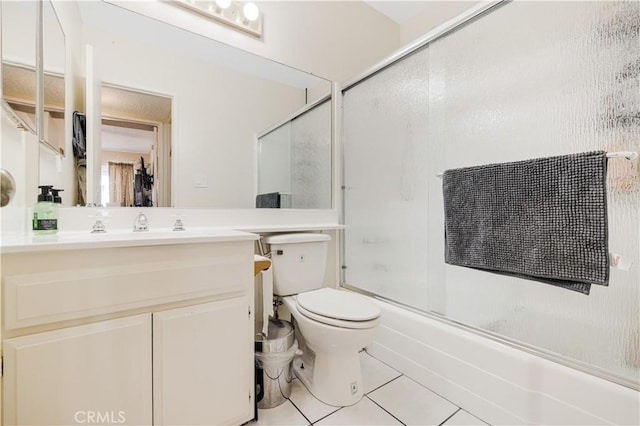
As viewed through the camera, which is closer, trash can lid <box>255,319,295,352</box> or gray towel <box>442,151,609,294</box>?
gray towel <box>442,151,609,294</box>

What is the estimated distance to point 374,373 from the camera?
147cm

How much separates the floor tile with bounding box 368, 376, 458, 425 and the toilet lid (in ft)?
1.37

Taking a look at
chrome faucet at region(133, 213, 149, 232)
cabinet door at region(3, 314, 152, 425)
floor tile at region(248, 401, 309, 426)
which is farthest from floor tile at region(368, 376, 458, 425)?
chrome faucet at region(133, 213, 149, 232)

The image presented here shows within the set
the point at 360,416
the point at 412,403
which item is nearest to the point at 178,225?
the point at 360,416

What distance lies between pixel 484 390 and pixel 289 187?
1365mm

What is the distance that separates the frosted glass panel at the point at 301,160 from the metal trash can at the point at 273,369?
0.77 m

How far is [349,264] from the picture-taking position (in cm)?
196

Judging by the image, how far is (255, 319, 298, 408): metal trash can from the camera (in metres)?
1.22

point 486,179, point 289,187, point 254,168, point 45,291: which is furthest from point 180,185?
point 486,179

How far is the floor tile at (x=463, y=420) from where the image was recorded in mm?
1106

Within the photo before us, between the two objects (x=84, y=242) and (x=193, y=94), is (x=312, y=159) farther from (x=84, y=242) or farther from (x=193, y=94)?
(x=84, y=242)

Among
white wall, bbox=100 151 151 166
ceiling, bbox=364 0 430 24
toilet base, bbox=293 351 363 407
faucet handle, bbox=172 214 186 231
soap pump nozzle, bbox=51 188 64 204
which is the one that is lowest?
toilet base, bbox=293 351 363 407

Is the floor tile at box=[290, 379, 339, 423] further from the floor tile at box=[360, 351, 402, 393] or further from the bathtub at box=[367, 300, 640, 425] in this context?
the bathtub at box=[367, 300, 640, 425]
